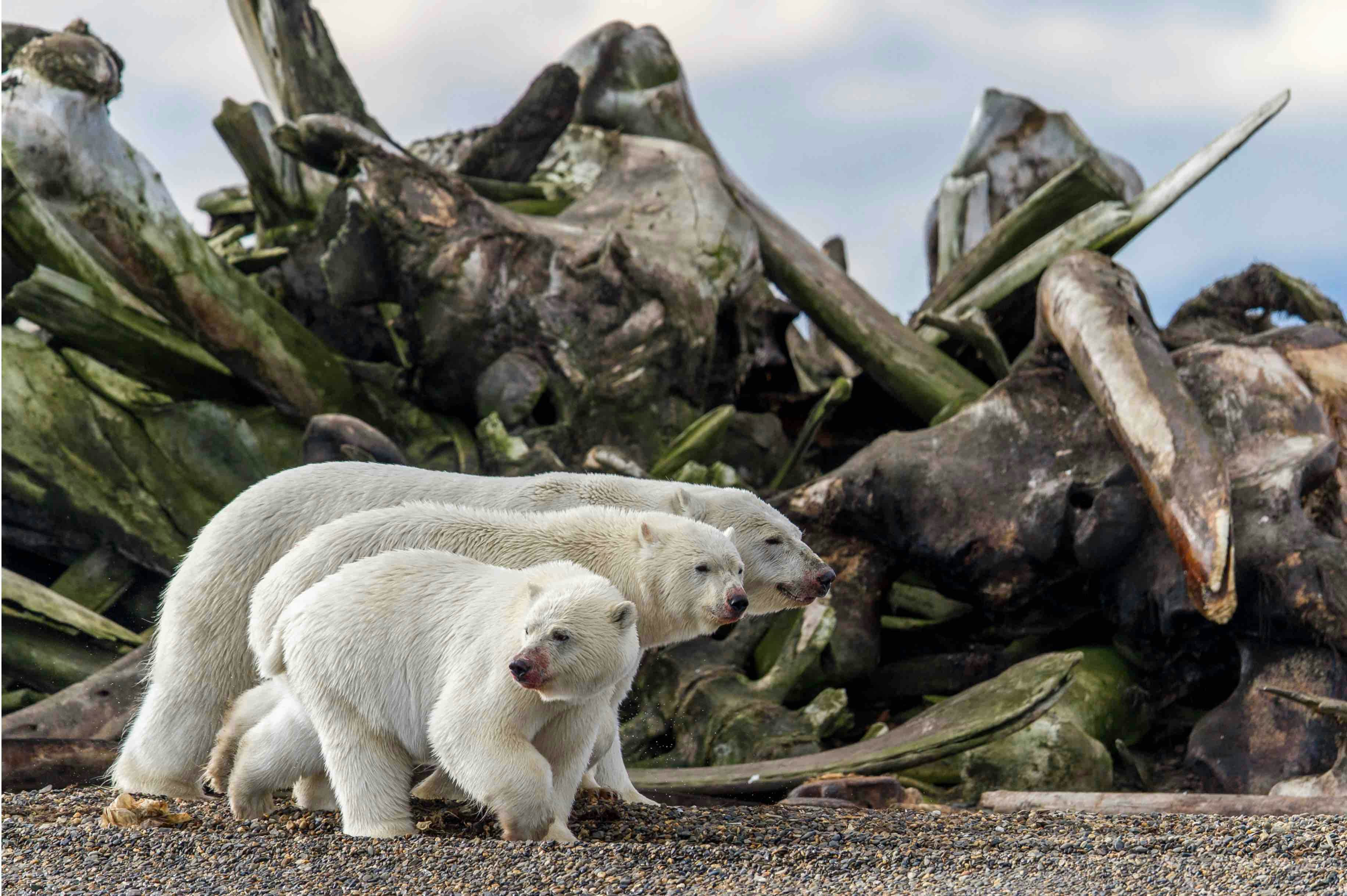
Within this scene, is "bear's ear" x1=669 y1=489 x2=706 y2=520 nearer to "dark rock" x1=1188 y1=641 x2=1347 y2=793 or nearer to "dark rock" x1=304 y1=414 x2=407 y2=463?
"dark rock" x1=304 y1=414 x2=407 y2=463

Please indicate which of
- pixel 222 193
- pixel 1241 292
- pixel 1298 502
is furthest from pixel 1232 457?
pixel 222 193

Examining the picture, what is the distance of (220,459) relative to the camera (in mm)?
11789

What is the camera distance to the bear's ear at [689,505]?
663 cm

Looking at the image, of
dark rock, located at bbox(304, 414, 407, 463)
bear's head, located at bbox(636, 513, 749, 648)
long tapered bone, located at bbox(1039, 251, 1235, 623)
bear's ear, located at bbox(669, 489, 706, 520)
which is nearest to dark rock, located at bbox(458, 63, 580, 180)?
dark rock, located at bbox(304, 414, 407, 463)

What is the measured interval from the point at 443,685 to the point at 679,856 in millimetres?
1108

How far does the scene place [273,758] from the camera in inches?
220

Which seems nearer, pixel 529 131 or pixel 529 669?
pixel 529 669

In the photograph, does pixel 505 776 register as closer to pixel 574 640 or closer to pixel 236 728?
pixel 574 640

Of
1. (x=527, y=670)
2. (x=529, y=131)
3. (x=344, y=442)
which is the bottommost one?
(x=527, y=670)

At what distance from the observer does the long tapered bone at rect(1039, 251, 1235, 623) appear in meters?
8.32

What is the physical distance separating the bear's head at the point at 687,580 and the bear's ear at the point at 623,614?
1.94 feet

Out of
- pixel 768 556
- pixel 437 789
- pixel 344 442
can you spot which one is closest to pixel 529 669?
pixel 437 789

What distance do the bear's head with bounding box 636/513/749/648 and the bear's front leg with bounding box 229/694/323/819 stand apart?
148 cm

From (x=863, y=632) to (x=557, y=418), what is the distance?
10.5 feet
